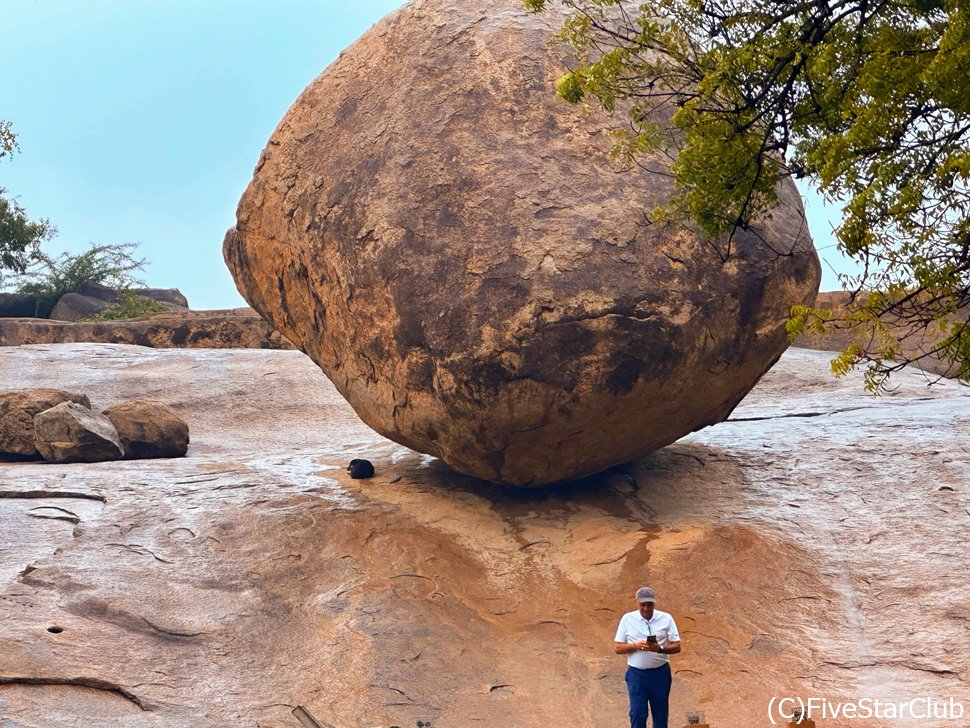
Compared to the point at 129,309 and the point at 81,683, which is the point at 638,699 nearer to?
the point at 81,683

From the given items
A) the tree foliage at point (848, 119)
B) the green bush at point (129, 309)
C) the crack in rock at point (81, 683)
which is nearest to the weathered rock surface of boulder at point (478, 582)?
the crack in rock at point (81, 683)

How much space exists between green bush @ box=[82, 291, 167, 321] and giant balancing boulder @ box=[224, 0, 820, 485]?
13.0 m

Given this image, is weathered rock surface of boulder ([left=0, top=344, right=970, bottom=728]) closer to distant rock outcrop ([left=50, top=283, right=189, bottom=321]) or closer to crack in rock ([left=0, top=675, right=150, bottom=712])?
crack in rock ([left=0, top=675, right=150, bottom=712])

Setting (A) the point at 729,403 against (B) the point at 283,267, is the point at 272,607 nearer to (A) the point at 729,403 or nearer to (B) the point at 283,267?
(B) the point at 283,267

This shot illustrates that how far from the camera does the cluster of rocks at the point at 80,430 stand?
912 cm

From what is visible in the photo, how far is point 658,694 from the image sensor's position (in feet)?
17.3

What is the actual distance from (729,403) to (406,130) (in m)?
2.87

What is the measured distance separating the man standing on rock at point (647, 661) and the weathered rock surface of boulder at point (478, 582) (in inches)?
20.9

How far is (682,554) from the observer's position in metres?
7.09

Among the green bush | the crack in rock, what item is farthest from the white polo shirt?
the green bush

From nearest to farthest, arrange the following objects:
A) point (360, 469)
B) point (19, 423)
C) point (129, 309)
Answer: point (360, 469) < point (19, 423) < point (129, 309)

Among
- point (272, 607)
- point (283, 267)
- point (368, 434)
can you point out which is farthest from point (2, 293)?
point (272, 607)

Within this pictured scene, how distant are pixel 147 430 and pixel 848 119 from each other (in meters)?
6.59

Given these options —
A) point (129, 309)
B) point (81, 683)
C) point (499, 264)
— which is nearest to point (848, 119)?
point (499, 264)
